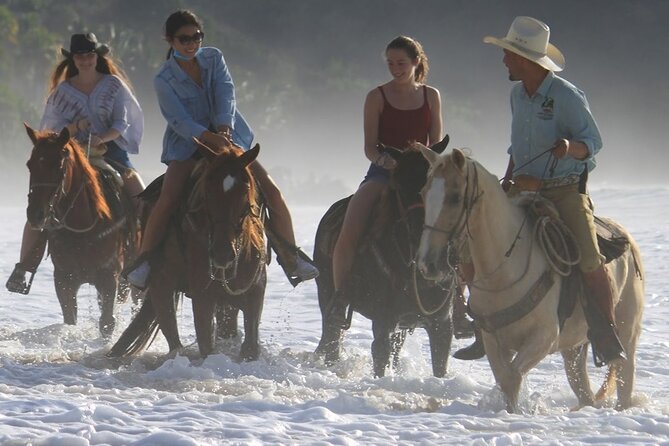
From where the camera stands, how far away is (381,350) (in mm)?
9242

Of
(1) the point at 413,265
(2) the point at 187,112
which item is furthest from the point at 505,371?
(2) the point at 187,112

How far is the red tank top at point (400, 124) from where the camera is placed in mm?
9266

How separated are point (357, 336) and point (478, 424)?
6370 mm

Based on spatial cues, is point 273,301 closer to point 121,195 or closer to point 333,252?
point 121,195

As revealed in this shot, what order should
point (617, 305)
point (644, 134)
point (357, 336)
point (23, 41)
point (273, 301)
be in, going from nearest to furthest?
point (617, 305), point (357, 336), point (273, 301), point (23, 41), point (644, 134)

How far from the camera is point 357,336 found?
13938 mm

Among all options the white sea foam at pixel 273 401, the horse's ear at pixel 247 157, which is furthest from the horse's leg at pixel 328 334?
the horse's ear at pixel 247 157

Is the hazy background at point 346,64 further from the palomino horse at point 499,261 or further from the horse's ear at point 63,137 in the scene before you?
the palomino horse at point 499,261

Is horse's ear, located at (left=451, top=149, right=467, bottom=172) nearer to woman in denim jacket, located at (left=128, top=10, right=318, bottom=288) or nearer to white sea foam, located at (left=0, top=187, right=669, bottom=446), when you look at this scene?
white sea foam, located at (left=0, top=187, right=669, bottom=446)

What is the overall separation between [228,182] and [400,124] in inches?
56.4

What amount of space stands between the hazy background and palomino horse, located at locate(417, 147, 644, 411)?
62.4 m

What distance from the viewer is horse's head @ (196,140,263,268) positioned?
27.8 feet

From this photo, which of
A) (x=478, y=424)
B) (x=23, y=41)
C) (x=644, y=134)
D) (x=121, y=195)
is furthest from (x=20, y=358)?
(x=644, y=134)

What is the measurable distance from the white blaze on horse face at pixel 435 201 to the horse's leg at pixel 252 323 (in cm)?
238
